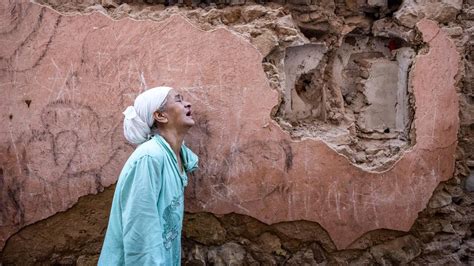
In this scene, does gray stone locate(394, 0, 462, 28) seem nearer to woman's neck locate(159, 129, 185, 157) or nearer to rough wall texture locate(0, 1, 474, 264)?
rough wall texture locate(0, 1, 474, 264)

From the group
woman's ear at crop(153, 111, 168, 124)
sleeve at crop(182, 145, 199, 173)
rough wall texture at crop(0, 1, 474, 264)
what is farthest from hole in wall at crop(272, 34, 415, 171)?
woman's ear at crop(153, 111, 168, 124)

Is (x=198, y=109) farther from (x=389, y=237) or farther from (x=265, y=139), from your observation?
(x=389, y=237)

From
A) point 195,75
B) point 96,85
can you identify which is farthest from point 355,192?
point 96,85

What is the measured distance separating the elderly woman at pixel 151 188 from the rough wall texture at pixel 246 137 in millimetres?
437

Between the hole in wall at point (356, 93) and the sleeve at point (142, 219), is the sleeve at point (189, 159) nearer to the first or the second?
the sleeve at point (142, 219)

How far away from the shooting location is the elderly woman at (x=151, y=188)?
226cm

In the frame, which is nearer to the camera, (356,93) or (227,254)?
(227,254)

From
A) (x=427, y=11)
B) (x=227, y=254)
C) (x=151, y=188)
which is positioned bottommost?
(x=227, y=254)

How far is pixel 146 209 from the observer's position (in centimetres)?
225

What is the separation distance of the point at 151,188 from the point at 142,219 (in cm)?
14

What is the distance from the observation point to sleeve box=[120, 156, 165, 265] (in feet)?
7.38

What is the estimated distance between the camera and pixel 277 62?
3.03m

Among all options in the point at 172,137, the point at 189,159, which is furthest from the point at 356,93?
the point at 172,137

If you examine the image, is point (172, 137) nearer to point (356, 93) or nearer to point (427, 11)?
point (356, 93)
